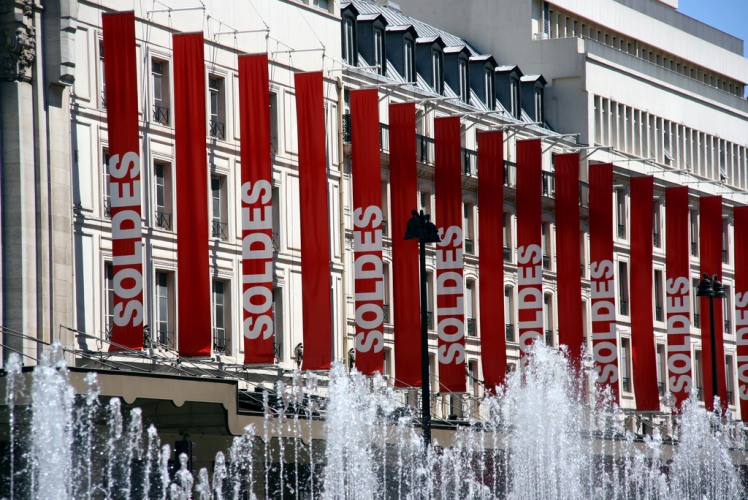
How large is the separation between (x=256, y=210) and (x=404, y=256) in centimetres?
606

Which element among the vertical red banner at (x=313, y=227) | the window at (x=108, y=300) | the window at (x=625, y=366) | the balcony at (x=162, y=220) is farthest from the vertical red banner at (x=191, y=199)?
the window at (x=625, y=366)

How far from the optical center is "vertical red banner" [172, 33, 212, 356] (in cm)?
4241

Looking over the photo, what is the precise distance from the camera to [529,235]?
56406 mm

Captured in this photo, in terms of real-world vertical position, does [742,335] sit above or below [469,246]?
below

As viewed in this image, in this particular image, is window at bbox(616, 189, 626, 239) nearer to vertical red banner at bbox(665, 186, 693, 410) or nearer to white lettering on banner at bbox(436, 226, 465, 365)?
vertical red banner at bbox(665, 186, 693, 410)

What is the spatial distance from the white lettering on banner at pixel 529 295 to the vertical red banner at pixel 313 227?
11.3 metres

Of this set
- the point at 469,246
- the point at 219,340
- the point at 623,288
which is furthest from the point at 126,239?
the point at 623,288

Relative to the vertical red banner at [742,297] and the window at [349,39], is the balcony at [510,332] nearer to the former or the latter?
the vertical red banner at [742,297]

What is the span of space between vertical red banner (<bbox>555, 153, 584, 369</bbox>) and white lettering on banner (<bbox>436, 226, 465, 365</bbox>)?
20.8ft

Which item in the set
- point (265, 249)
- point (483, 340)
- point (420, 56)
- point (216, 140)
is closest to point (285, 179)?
point (216, 140)

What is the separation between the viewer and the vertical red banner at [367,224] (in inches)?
1877

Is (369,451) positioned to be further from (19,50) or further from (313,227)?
(19,50)

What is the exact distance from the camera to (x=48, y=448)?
113 feet

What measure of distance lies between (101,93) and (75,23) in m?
3.81
